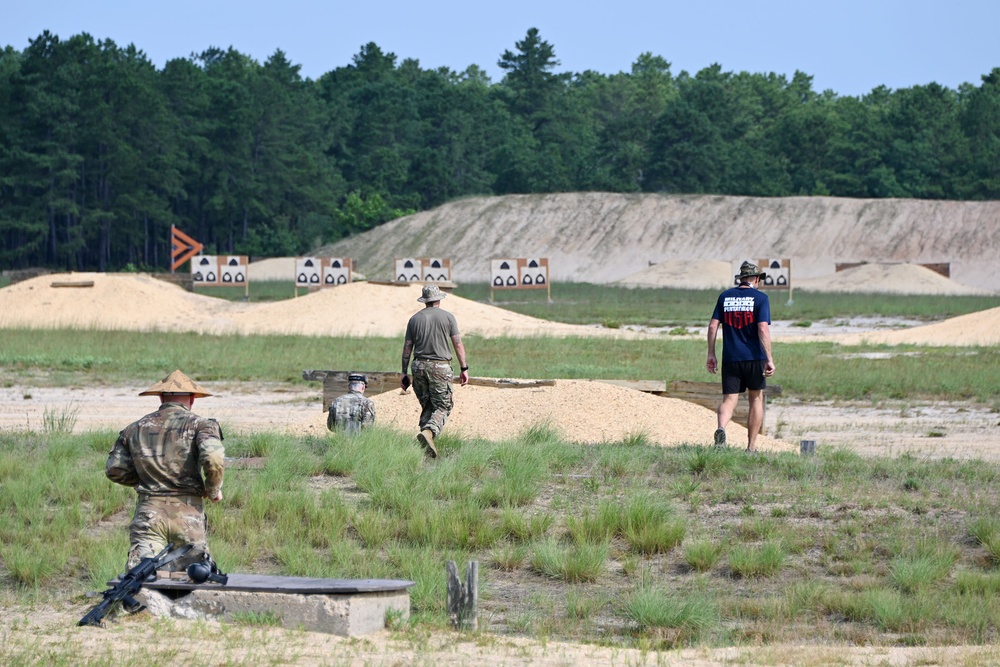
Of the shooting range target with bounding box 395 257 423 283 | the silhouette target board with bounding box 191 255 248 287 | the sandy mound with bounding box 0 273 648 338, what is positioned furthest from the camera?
the silhouette target board with bounding box 191 255 248 287

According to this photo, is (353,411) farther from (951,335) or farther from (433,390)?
(951,335)

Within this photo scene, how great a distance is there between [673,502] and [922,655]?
3523mm

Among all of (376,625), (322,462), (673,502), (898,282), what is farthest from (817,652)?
(898,282)

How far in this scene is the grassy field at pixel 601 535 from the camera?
917cm

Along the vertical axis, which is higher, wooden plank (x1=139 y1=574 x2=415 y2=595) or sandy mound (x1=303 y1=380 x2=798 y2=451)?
sandy mound (x1=303 y1=380 x2=798 y2=451)

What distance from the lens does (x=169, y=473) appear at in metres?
8.48

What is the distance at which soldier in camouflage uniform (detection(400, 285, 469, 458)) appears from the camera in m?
13.2

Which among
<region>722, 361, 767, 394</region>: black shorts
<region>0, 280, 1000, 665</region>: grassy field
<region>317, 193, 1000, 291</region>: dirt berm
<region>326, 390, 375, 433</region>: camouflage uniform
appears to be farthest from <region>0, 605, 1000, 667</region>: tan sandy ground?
<region>317, 193, 1000, 291</region>: dirt berm

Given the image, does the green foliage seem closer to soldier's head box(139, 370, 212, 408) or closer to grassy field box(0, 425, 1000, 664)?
grassy field box(0, 425, 1000, 664)

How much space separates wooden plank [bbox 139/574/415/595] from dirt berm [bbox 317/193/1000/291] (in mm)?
76620

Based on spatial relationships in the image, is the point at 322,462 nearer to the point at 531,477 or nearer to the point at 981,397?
the point at 531,477

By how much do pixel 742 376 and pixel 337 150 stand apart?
106138 millimetres

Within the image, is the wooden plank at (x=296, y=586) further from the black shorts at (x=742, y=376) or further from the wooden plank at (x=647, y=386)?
the wooden plank at (x=647, y=386)

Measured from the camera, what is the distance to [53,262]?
89.6m
